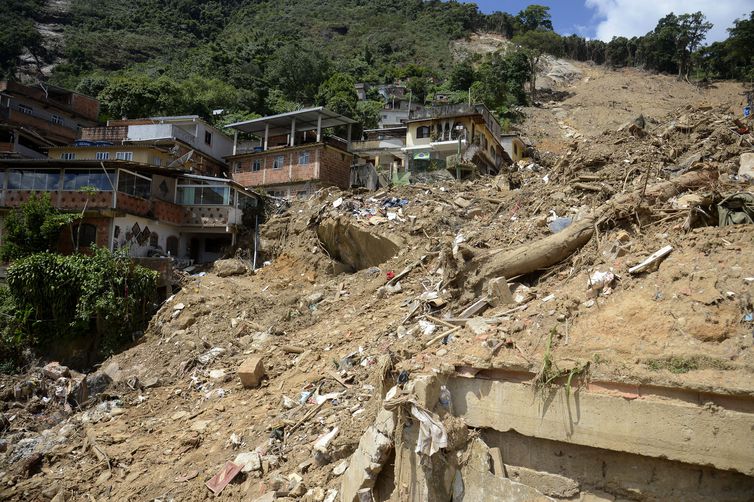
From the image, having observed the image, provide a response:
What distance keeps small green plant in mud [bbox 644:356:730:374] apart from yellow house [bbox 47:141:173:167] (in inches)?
938

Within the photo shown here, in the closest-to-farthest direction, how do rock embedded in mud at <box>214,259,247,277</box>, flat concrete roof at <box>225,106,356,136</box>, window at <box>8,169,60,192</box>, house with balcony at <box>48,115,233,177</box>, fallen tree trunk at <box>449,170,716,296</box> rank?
1. fallen tree trunk at <box>449,170,716,296</box>
2. rock embedded in mud at <box>214,259,247,277</box>
3. window at <box>8,169,60,192</box>
4. house with balcony at <box>48,115,233,177</box>
5. flat concrete roof at <box>225,106,356,136</box>

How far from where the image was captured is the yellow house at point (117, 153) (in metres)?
25.0

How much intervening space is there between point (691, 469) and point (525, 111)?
46284mm

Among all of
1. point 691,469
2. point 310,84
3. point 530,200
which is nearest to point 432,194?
point 530,200

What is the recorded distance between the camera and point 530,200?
1365cm

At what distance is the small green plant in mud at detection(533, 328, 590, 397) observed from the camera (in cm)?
601

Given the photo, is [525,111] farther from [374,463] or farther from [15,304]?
[374,463]

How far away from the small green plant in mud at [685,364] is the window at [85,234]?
1870 centimetres

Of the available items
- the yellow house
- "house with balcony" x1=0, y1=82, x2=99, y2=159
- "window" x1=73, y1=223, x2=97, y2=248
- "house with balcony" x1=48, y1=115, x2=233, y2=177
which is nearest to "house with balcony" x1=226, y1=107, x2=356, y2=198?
"house with balcony" x1=48, y1=115, x2=233, y2=177

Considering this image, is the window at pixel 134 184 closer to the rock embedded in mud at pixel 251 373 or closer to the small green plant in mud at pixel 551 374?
the rock embedded in mud at pixel 251 373

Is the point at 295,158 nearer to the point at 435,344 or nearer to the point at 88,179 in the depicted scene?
the point at 88,179

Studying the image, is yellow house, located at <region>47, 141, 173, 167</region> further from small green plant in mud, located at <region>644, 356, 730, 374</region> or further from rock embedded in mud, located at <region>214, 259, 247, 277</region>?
small green plant in mud, located at <region>644, 356, 730, 374</region>

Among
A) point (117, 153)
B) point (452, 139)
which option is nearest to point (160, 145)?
point (117, 153)

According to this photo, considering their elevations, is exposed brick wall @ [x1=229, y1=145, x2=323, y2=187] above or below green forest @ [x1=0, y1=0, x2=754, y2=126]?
below
